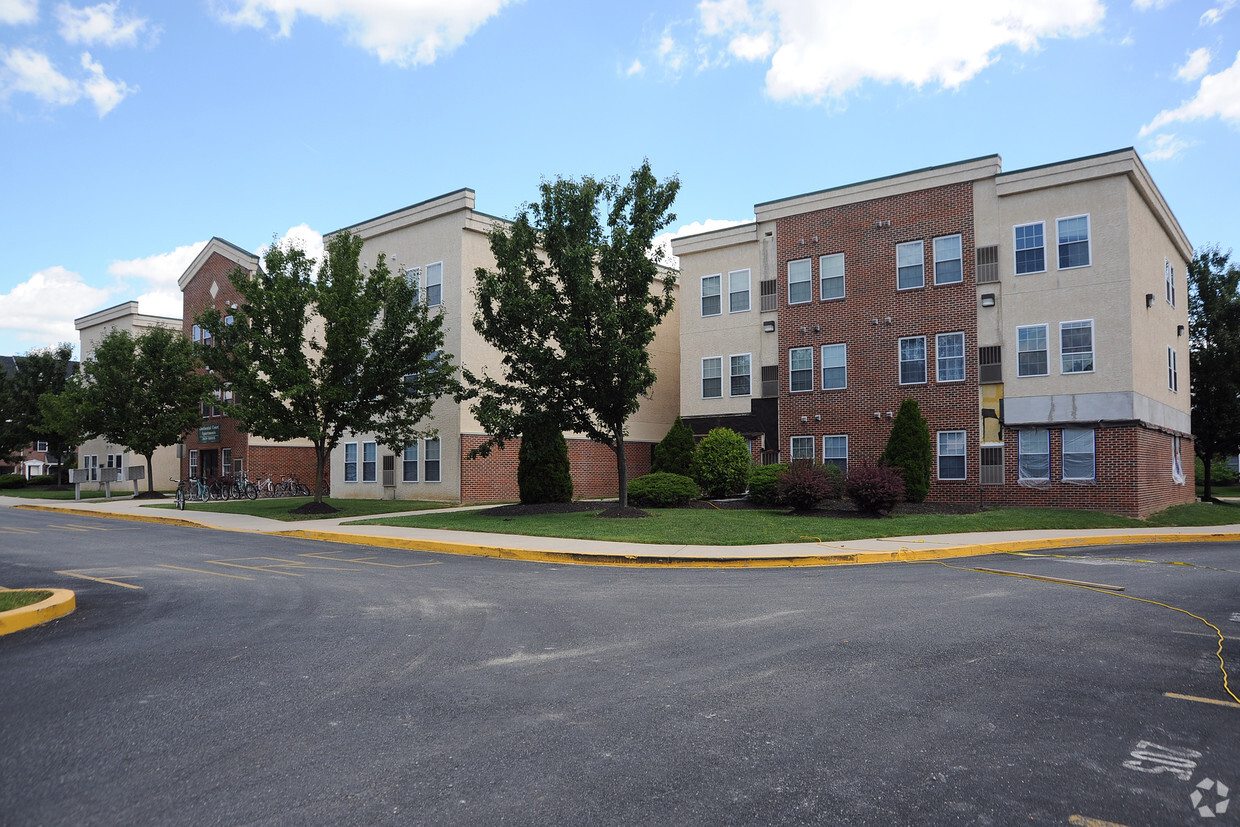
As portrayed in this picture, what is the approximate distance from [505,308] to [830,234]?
1367cm

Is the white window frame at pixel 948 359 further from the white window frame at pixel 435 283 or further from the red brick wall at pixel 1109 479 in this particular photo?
the white window frame at pixel 435 283

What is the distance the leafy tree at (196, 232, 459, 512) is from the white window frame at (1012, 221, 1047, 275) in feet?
59.2

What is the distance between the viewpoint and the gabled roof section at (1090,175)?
2381cm

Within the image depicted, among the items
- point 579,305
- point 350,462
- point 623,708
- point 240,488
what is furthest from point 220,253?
point 623,708

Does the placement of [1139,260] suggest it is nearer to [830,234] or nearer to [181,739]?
[830,234]

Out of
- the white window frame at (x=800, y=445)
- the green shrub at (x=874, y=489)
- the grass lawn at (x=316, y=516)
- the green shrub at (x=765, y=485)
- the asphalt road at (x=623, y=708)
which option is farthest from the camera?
the white window frame at (x=800, y=445)

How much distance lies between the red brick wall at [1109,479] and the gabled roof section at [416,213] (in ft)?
66.2

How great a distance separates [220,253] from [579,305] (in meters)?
29.6

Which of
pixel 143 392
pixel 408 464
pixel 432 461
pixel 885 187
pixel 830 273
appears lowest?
pixel 408 464

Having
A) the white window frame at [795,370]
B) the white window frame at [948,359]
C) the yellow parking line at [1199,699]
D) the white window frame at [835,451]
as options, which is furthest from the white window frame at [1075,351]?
the yellow parking line at [1199,699]

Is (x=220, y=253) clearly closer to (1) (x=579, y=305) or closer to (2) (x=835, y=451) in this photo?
(1) (x=579, y=305)

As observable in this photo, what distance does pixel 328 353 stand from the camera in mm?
25672

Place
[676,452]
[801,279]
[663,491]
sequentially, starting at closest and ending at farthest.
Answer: [663,491], [676,452], [801,279]

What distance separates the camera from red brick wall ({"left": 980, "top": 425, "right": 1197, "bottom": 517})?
23.3 meters
